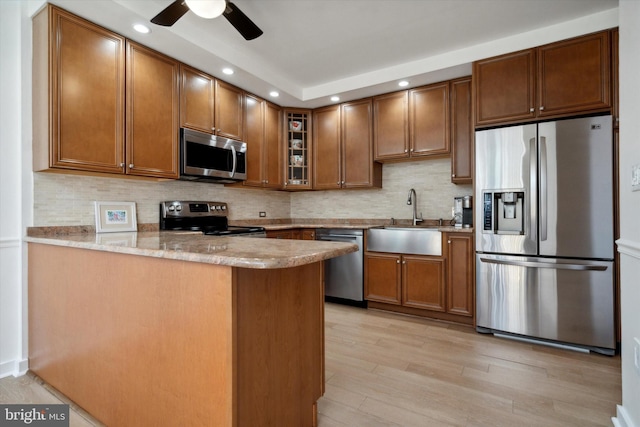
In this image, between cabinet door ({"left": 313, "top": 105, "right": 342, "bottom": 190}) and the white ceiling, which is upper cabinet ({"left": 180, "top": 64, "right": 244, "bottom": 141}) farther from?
cabinet door ({"left": 313, "top": 105, "right": 342, "bottom": 190})

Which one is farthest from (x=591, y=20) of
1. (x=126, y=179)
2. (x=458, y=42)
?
(x=126, y=179)

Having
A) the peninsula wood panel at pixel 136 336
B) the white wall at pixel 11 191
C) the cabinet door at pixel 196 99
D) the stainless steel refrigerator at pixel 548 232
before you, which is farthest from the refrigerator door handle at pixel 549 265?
the white wall at pixel 11 191

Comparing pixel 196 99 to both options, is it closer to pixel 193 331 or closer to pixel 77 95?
pixel 77 95

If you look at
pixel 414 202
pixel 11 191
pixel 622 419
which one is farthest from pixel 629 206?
pixel 11 191

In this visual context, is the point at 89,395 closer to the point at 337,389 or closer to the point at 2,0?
the point at 337,389

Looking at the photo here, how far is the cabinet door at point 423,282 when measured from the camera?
3.13 metres

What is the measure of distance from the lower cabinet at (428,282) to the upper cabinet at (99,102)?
91.9 inches

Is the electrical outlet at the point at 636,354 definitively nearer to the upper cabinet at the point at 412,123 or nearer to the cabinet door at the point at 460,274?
the cabinet door at the point at 460,274

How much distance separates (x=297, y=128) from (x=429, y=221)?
208 centimetres

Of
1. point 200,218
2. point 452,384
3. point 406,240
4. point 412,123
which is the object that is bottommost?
point 452,384

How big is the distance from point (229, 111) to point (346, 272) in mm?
2202

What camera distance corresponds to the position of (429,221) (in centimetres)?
373

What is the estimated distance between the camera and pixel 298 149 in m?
4.25

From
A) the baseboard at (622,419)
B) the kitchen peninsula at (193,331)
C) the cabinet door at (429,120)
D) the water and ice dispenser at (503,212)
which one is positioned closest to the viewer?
the kitchen peninsula at (193,331)
